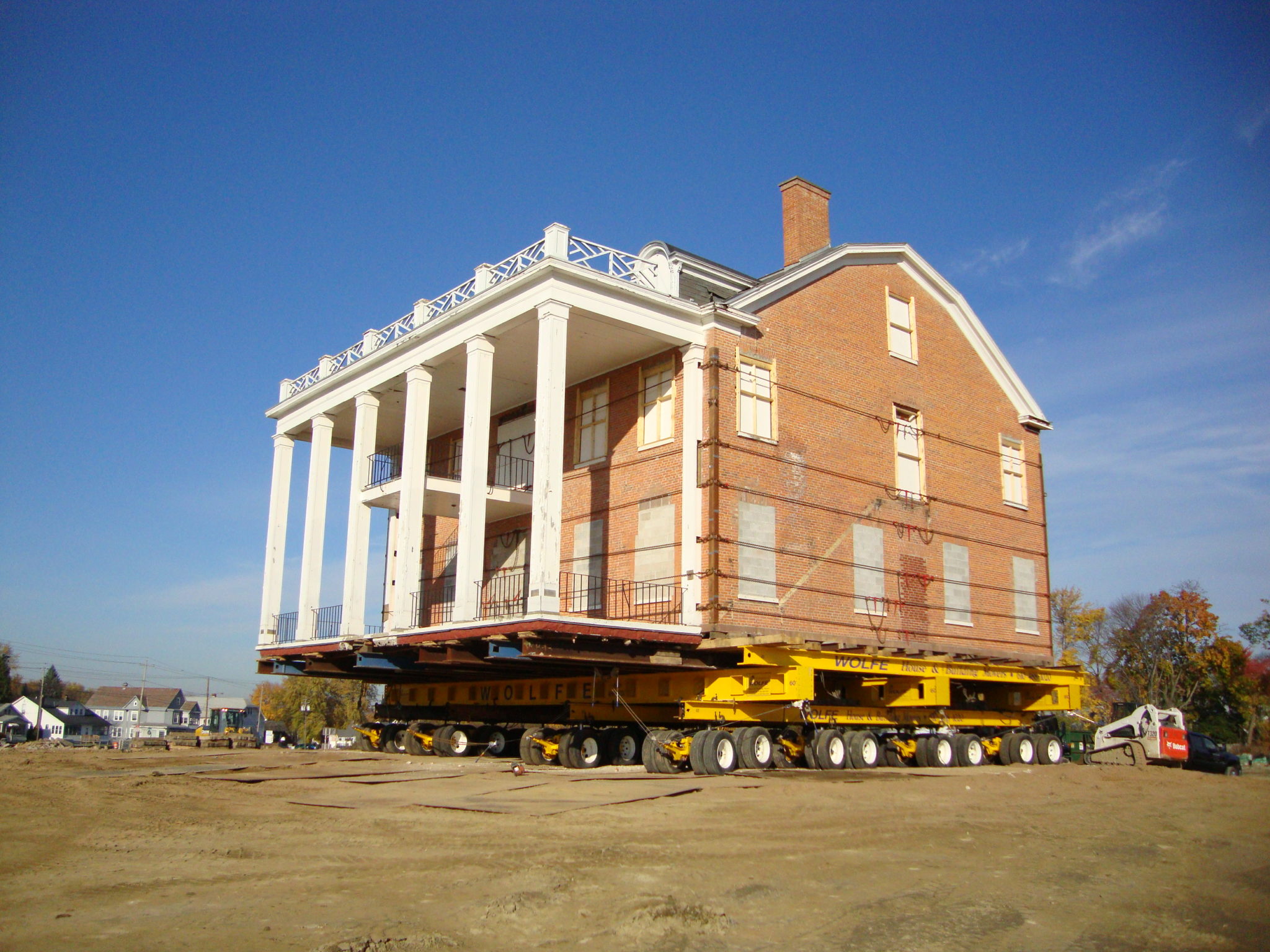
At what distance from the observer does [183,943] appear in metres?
6.19

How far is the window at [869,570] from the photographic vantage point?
2255cm

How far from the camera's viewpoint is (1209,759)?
30.3 m

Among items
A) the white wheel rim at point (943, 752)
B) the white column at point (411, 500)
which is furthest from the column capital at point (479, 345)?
the white wheel rim at point (943, 752)

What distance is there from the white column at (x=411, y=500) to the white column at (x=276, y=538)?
636 centimetres

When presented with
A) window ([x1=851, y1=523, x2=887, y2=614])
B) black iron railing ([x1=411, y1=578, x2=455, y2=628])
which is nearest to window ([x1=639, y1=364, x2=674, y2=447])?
window ([x1=851, y1=523, x2=887, y2=614])

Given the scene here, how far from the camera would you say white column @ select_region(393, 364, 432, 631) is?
20.0 metres

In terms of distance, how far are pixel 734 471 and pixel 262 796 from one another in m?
10.3

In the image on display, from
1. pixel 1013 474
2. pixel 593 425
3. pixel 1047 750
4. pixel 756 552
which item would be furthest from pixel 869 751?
pixel 1013 474

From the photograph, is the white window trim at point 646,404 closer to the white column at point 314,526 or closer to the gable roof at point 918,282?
the gable roof at point 918,282

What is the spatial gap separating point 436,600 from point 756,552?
11320 millimetres

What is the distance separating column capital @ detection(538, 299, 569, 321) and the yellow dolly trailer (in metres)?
6.49

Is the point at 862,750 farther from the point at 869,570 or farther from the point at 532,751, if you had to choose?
the point at 532,751

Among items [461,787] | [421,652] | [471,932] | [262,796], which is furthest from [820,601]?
[471,932]

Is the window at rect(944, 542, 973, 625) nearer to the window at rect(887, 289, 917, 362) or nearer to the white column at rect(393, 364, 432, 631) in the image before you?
the window at rect(887, 289, 917, 362)
